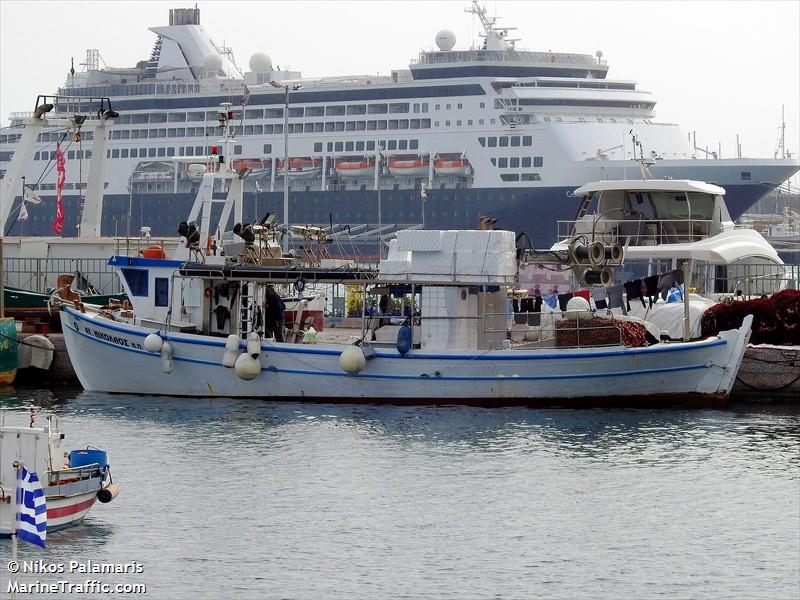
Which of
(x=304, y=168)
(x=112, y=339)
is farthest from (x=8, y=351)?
(x=304, y=168)

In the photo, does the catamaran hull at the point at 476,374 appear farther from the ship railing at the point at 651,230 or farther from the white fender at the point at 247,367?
the ship railing at the point at 651,230

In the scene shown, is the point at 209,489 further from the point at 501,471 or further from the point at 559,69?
the point at 559,69

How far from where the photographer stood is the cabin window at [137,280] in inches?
1308

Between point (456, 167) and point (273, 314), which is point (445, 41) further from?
point (273, 314)

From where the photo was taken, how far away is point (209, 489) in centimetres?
2394

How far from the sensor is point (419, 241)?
3122cm

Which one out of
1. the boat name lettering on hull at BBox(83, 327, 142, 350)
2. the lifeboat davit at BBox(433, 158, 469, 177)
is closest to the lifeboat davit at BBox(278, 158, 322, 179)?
the lifeboat davit at BBox(433, 158, 469, 177)

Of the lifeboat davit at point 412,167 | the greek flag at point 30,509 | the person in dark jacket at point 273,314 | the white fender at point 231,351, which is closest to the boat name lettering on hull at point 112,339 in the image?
the white fender at point 231,351

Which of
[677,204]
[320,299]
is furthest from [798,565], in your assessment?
[677,204]

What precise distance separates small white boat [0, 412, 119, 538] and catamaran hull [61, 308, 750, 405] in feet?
34.3

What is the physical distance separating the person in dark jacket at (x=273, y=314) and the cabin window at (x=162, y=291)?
205 centimetres

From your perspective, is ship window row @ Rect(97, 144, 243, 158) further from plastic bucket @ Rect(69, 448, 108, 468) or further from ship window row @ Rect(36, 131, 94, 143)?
plastic bucket @ Rect(69, 448, 108, 468)

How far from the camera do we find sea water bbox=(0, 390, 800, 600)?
19.4 m

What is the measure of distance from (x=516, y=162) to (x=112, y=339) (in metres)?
55.9
